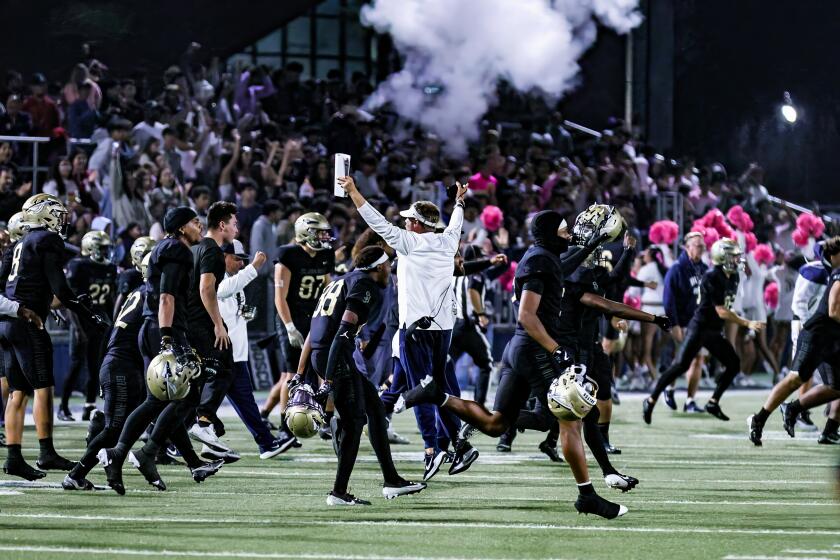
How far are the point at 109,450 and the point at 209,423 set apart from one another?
242 cm

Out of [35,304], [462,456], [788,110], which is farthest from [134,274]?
[788,110]

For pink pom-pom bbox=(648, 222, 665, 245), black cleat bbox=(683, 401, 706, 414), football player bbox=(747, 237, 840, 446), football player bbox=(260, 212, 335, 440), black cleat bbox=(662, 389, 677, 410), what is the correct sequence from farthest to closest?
pink pom-pom bbox=(648, 222, 665, 245) < black cleat bbox=(683, 401, 706, 414) < black cleat bbox=(662, 389, 677, 410) < football player bbox=(260, 212, 335, 440) < football player bbox=(747, 237, 840, 446)

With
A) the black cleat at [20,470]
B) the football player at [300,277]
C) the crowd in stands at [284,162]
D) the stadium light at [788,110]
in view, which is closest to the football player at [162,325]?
the black cleat at [20,470]

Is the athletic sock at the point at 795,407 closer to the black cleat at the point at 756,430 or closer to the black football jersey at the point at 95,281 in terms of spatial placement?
the black cleat at the point at 756,430

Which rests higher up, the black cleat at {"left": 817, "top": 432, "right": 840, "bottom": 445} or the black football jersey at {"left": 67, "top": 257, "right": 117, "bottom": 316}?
the black football jersey at {"left": 67, "top": 257, "right": 117, "bottom": 316}

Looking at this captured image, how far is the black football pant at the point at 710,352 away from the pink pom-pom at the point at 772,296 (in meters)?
8.43

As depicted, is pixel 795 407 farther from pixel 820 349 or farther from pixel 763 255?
pixel 763 255

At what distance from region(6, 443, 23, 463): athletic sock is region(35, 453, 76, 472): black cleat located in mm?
432

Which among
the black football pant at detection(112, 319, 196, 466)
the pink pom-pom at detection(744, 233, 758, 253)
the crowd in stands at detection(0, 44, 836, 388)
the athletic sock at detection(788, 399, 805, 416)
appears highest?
the crowd in stands at detection(0, 44, 836, 388)

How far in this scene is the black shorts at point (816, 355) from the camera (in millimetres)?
13344

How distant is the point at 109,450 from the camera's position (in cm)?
1019

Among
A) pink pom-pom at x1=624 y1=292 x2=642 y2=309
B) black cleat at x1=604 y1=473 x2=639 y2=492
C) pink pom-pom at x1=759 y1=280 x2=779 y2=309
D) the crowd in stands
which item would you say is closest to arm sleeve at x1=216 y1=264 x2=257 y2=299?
the crowd in stands

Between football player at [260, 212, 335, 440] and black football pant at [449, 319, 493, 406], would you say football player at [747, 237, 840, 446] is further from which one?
football player at [260, 212, 335, 440]

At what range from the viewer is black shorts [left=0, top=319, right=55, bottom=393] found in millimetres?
11070
